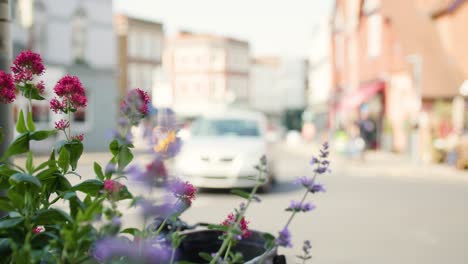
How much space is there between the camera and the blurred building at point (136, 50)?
1949 inches

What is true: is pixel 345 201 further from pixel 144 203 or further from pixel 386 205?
pixel 144 203

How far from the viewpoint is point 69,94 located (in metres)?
2.52

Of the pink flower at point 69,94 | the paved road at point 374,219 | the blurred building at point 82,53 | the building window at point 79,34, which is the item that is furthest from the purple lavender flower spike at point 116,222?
the building window at point 79,34

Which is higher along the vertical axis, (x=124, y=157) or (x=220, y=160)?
(x=124, y=157)

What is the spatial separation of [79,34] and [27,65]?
2517 cm

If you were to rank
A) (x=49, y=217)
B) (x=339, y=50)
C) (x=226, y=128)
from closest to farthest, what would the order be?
1. (x=49, y=217)
2. (x=226, y=128)
3. (x=339, y=50)

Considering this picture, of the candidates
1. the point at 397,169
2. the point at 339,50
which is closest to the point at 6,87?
the point at 397,169

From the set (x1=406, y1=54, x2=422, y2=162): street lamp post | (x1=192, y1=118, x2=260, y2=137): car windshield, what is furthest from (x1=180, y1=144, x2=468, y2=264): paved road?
(x1=406, y1=54, x2=422, y2=162): street lamp post

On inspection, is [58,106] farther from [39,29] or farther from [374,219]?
[39,29]

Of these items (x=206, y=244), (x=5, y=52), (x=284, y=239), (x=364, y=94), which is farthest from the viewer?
(x=364, y=94)

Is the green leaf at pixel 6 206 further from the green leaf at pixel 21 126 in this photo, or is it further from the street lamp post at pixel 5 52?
the street lamp post at pixel 5 52

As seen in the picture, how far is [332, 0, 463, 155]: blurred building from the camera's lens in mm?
23188

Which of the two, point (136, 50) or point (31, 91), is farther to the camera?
point (136, 50)

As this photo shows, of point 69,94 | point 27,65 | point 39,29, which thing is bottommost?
point 69,94
